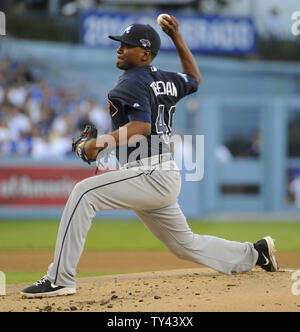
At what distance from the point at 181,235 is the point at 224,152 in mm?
9766

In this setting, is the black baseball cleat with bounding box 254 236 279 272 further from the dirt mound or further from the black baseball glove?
the black baseball glove

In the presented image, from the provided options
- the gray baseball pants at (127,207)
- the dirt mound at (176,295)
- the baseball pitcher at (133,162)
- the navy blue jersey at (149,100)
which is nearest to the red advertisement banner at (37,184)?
the dirt mound at (176,295)

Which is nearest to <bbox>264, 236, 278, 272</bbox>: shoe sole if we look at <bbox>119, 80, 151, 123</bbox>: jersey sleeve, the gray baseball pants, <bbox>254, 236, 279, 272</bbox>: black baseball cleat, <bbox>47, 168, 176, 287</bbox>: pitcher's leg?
<bbox>254, 236, 279, 272</bbox>: black baseball cleat

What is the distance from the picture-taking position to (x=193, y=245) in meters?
5.16

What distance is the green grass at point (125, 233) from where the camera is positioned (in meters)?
9.25

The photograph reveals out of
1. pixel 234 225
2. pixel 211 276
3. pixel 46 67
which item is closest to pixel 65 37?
pixel 46 67

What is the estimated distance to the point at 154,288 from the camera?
490cm

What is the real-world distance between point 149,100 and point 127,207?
788 millimetres

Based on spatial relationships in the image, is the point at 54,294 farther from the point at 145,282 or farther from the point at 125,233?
the point at 125,233

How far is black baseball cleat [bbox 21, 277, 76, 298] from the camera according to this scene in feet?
15.0

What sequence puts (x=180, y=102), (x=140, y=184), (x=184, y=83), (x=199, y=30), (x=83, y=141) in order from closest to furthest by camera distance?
1. (x=83, y=141)
2. (x=140, y=184)
3. (x=184, y=83)
4. (x=180, y=102)
5. (x=199, y=30)

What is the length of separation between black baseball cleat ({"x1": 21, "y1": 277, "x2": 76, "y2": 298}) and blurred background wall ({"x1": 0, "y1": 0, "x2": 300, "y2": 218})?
314 inches

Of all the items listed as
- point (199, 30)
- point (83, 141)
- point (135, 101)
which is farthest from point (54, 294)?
point (199, 30)
